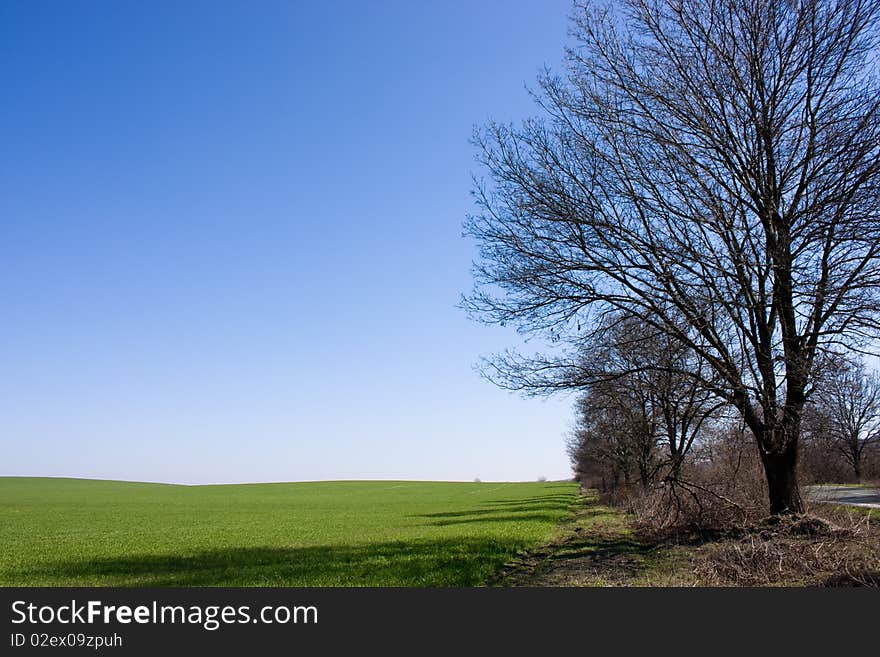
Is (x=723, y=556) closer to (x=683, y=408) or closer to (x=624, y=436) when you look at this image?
(x=683, y=408)

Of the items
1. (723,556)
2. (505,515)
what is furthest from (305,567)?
(505,515)

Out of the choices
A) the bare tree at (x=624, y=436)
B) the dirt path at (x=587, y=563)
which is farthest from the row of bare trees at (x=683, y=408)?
the dirt path at (x=587, y=563)

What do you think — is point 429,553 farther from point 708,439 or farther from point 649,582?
point 708,439

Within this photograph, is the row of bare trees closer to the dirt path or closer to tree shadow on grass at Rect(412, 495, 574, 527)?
the dirt path

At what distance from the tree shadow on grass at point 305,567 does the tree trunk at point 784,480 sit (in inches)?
238

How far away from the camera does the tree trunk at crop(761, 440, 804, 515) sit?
1359cm

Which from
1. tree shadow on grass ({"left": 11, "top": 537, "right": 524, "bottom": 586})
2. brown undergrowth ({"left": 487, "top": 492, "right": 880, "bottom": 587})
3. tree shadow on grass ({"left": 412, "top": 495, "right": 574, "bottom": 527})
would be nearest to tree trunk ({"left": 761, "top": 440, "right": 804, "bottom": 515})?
brown undergrowth ({"left": 487, "top": 492, "right": 880, "bottom": 587})

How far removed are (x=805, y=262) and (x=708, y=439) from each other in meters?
14.9

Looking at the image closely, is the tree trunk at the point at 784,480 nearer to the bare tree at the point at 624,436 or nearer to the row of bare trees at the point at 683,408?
the row of bare trees at the point at 683,408

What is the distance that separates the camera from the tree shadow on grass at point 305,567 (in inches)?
437

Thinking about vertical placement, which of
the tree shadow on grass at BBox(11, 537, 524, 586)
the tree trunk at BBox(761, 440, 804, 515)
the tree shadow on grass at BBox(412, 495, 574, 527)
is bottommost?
the tree shadow on grass at BBox(412, 495, 574, 527)

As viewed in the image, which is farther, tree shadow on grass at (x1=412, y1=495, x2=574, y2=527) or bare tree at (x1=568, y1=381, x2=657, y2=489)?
tree shadow on grass at (x1=412, y1=495, x2=574, y2=527)

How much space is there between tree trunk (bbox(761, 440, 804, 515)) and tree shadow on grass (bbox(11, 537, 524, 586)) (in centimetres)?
604

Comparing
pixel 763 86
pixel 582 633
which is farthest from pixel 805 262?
pixel 582 633
